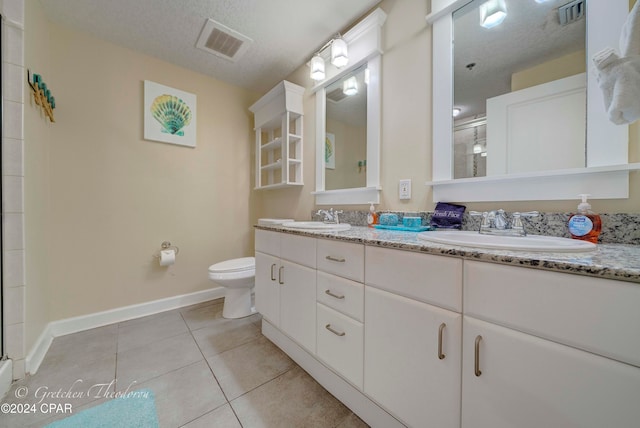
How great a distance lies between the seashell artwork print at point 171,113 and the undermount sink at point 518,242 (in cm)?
242

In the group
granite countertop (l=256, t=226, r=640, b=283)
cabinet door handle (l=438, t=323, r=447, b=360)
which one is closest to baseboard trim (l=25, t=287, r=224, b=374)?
cabinet door handle (l=438, t=323, r=447, b=360)

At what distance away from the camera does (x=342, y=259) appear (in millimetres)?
1060

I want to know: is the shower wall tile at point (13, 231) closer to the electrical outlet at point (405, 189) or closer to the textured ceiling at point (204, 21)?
the textured ceiling at point (204, 21)

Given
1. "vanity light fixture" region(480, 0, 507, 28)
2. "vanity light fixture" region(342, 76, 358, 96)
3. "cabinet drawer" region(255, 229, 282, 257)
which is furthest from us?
"vanity light fixture" region(342, 76, 358, 96)

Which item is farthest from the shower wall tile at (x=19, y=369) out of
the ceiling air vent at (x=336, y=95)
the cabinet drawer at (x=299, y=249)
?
the ceiling air vent at (x=336, y=95)

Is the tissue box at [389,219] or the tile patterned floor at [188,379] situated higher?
the tissue box at [389,219]

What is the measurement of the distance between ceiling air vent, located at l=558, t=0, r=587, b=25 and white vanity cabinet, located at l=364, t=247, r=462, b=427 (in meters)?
1.13

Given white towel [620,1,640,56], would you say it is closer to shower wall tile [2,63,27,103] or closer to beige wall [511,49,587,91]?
beige wall [511,49,587,91]

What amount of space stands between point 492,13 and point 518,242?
3.72ft

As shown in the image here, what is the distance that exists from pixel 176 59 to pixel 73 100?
0.88 m

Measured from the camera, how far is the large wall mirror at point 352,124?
5.21 feet

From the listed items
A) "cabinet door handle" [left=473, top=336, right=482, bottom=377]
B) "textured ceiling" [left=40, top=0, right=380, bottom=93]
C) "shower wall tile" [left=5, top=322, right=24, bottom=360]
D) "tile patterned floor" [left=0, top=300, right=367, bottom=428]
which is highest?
"textured ceiling" [left=40, top=0, right=380, bottom=93]

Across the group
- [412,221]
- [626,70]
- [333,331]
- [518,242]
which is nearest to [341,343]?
[333,331]

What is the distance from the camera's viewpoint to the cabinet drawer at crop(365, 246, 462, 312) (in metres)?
0.70
